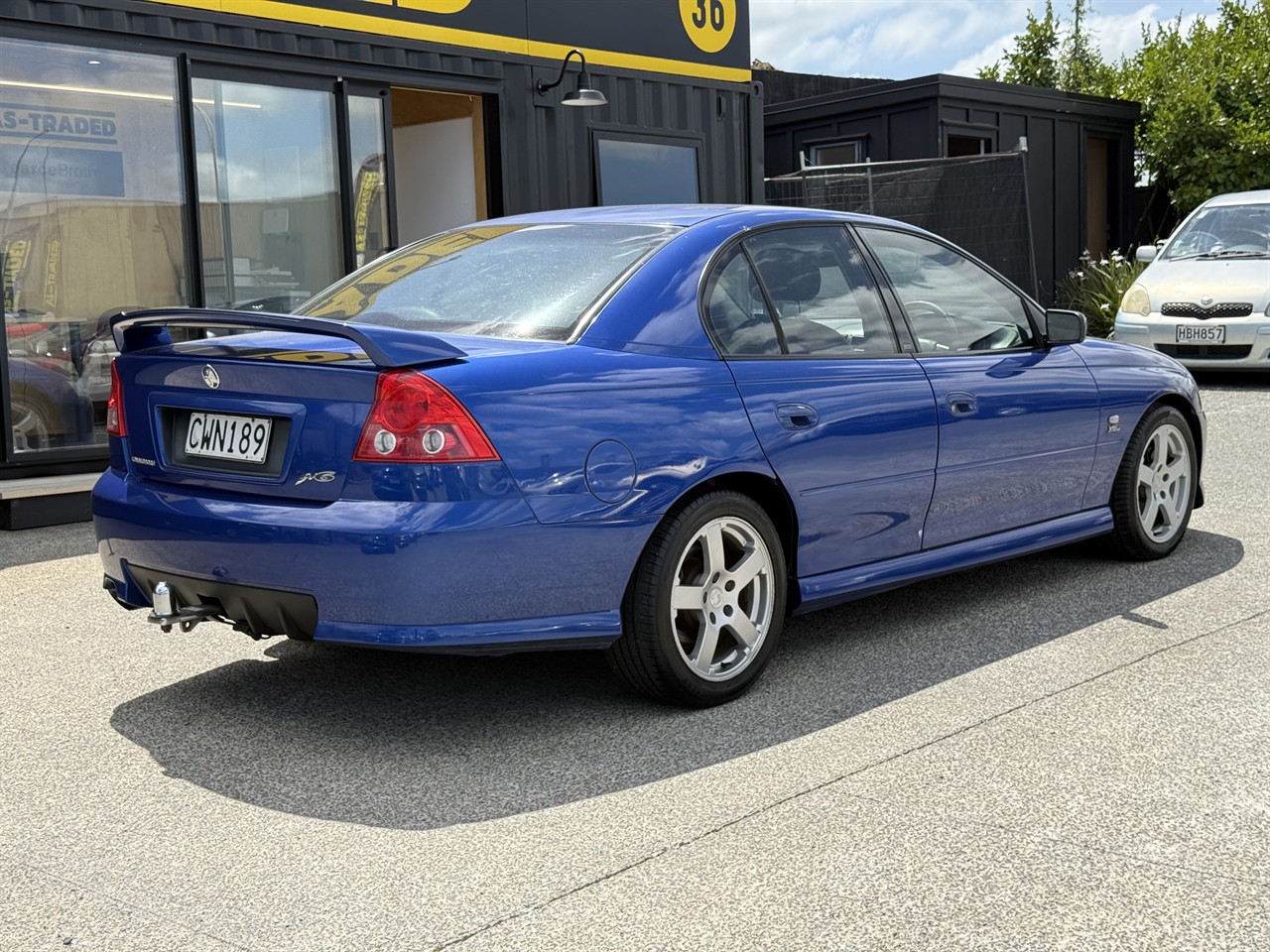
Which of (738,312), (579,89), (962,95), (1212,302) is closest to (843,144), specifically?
(962,95)

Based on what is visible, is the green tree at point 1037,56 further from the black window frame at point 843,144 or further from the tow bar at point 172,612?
the tow bar at point 172,612

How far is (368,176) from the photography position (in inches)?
395

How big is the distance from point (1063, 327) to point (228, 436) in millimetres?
3226

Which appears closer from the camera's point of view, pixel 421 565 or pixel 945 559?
pixel 421 565

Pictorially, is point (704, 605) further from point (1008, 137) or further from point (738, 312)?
point (1008, 137)

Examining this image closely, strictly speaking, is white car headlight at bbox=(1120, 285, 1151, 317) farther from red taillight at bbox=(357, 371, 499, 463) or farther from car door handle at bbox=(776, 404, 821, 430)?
red taillight at bbox=(357, 371, 499, 463)

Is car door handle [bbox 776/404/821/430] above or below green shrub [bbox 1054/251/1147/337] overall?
below

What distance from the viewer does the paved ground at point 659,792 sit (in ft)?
9.57

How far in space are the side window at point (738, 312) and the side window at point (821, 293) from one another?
0.18 feet

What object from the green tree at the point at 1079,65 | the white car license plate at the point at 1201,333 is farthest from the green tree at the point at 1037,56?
the white car license plate at the point at 1201,333

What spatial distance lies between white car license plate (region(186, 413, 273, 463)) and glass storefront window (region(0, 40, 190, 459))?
4319 mm

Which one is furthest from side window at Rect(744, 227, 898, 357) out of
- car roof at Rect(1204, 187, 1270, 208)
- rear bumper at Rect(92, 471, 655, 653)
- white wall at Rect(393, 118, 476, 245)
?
car roof at Rect(1204, 187, 1270, 208)

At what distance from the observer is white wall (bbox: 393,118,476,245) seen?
11.2m

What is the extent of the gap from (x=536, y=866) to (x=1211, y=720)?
2.05m
